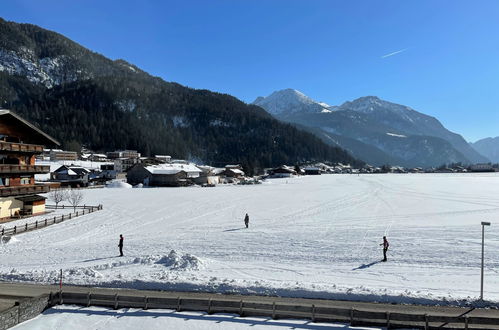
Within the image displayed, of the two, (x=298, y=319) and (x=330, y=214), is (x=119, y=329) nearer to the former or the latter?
(x=298, y=319)

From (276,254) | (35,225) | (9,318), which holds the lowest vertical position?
(9,318)

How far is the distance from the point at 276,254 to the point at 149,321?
11.2 meters

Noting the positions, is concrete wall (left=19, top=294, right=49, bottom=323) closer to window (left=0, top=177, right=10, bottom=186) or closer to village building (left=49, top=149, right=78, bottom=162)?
window (left=0, top=177, right=10, bottom=186)

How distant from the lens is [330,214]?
134ft

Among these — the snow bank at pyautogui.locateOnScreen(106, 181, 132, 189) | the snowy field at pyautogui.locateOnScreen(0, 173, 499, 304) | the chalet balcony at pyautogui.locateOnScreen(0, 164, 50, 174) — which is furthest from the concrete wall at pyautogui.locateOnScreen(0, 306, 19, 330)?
the snow bank at pyautogui.locateOnScreen(106, 181, 132, 189)

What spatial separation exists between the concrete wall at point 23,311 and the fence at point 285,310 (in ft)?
1.38

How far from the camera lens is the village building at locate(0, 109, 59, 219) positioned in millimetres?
34969

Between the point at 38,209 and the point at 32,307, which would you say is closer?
the point at 32,307

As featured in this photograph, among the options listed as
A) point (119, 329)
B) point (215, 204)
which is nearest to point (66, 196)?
point (215, 204)

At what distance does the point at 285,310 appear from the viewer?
1398 cm

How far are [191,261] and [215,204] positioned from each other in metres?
30.2

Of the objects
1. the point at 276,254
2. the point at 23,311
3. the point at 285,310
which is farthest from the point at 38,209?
the point at 285,310

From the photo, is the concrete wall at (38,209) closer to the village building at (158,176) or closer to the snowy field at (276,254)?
the snowy field at (276,254)

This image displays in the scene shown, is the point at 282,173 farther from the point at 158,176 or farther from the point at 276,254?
the point at 276,254
